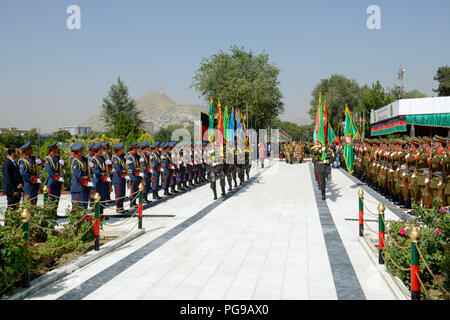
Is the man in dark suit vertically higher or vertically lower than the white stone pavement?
higher

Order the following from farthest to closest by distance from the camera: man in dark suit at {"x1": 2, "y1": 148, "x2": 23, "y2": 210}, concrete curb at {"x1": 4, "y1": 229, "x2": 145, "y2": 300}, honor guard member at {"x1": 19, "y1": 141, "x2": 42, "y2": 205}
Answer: honor guard member at {"x1": 19, "y1": 141, "x2": 42, "y2": 205} → man in dark suit at {"x1": 2, "y1": 148, "x2": 23, "y2": 210} → concrete curb at {"x1": 4, "y1": 229, "x2": 145, "y2": 300}

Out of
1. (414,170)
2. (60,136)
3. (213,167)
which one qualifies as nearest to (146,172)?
(213,167)

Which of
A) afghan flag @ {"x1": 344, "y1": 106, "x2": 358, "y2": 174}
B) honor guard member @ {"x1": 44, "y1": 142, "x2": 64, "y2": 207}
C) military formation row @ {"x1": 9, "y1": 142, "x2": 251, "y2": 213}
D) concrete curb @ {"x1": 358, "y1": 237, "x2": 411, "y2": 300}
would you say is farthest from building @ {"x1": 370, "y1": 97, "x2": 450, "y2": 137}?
honor guard member @ {"x1": 44, "y1": 142, "x2": 64, "y2": 207}

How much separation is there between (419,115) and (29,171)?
26462mm

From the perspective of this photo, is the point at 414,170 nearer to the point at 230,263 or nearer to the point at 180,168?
the point at 230,263

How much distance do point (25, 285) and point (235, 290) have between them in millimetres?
2880

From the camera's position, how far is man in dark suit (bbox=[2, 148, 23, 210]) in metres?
9.83

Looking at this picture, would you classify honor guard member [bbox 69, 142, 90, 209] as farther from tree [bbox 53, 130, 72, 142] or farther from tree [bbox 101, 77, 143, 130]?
tree [bbox 101, 77, 143, 130]

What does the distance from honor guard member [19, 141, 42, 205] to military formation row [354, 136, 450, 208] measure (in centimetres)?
924

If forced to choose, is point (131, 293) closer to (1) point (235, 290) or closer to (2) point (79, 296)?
(2) point (79, 296)

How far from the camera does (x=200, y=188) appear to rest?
18.8m

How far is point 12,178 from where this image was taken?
993 centimetres

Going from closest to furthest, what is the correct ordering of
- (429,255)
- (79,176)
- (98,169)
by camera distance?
(429,255), (79,176), (98,169)
